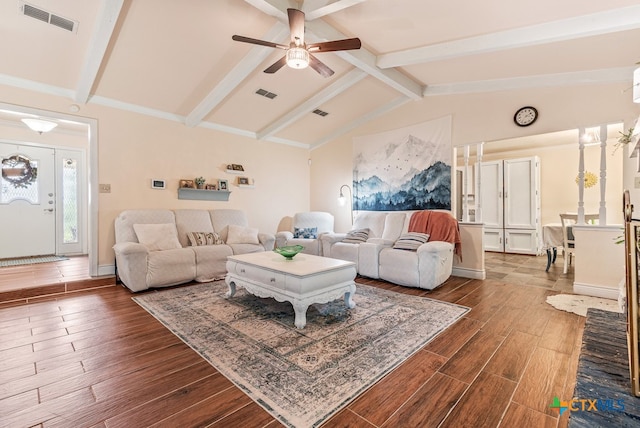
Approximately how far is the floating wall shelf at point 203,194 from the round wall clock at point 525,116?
15.7 ft

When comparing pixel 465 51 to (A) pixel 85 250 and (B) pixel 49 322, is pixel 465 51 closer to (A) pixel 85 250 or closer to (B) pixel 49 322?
(B) pixel 49 322

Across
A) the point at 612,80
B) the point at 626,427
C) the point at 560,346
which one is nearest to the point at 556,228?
the point at 612,80

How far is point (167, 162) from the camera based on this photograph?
482cm

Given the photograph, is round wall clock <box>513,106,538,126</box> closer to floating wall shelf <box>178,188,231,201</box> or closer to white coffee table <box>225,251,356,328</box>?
white coffee table <box>225,251,356,328</box>

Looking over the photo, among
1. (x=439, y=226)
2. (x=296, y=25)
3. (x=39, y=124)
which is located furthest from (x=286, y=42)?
(x=39, y=124)

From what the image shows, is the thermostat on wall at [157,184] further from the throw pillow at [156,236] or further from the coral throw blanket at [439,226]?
the coral throw blanket at [439,226]

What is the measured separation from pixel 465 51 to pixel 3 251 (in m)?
7.98

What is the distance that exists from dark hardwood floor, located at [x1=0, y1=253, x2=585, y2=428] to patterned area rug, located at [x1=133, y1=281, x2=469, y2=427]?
89 millimetres

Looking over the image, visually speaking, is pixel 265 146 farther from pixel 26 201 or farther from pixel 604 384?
pixel 604 384

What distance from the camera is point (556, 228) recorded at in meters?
4.67

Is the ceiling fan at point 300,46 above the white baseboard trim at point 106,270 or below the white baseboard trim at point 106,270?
above

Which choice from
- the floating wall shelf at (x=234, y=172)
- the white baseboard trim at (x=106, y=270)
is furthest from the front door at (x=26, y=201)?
the floating wall shelf at (x=234, y=172)

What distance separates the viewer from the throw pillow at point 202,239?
451 cm

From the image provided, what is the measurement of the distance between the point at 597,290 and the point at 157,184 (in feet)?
20.6
